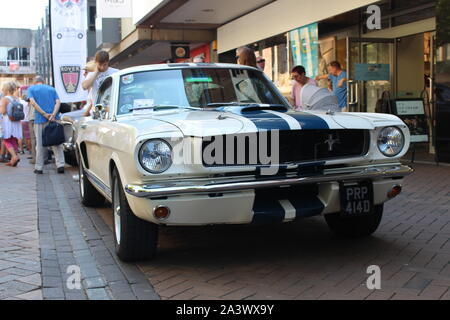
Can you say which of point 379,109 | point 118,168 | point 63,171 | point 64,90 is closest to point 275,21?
point 379,109

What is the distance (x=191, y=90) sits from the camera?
5.07 m

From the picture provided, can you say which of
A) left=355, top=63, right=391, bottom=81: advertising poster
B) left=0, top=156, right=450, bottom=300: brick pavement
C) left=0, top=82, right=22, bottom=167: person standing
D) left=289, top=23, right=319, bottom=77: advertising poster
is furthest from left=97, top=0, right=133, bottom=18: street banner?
left=0, top=156, right=450, bottom=300: brick pavement

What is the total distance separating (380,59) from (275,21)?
281 centimetres

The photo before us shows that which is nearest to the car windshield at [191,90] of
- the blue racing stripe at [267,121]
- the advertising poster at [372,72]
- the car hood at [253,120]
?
the car hood at [253,120]

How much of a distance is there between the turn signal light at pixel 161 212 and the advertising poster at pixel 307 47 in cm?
902

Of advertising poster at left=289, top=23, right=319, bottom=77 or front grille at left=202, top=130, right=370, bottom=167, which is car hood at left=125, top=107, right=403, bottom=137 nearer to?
front grille at left=202, top=130, right=370, bottom=167

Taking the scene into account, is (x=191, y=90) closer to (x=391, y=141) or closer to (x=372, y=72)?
(x=391, y=141)

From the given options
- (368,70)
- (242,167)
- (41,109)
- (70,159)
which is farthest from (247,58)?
(70,159)

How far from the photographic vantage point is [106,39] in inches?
927

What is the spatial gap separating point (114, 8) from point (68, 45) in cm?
343

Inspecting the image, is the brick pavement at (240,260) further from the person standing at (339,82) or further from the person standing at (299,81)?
the person standing at (339,82)

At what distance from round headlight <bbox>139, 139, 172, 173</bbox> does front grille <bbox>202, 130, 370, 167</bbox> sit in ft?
0.83
